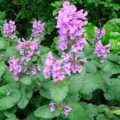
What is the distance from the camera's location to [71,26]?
107 inches

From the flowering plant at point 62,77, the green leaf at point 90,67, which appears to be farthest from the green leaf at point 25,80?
the green leaf at point 90,67

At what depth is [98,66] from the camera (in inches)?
138

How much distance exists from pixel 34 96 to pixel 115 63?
919 mm

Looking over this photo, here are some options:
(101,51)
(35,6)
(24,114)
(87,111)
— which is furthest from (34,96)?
(35,6)

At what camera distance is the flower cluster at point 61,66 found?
272 cm

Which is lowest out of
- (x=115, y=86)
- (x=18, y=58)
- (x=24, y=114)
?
(x=24, y=114)

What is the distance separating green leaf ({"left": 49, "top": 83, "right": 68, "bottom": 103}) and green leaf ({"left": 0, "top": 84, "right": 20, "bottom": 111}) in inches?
18.4

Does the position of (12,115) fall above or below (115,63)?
below

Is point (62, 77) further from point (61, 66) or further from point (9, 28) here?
point (9, 28)

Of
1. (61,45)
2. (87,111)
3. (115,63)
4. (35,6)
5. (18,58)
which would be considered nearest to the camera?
(61,45)

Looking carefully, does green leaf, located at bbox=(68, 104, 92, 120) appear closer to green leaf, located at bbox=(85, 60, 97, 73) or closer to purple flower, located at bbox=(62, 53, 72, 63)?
green leaf, located at bbox=(85, 60, 97, 73)

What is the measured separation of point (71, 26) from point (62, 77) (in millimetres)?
384

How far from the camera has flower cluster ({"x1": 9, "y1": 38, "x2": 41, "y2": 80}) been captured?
302 cm

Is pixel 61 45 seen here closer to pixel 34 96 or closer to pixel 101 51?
pixel 101 51
